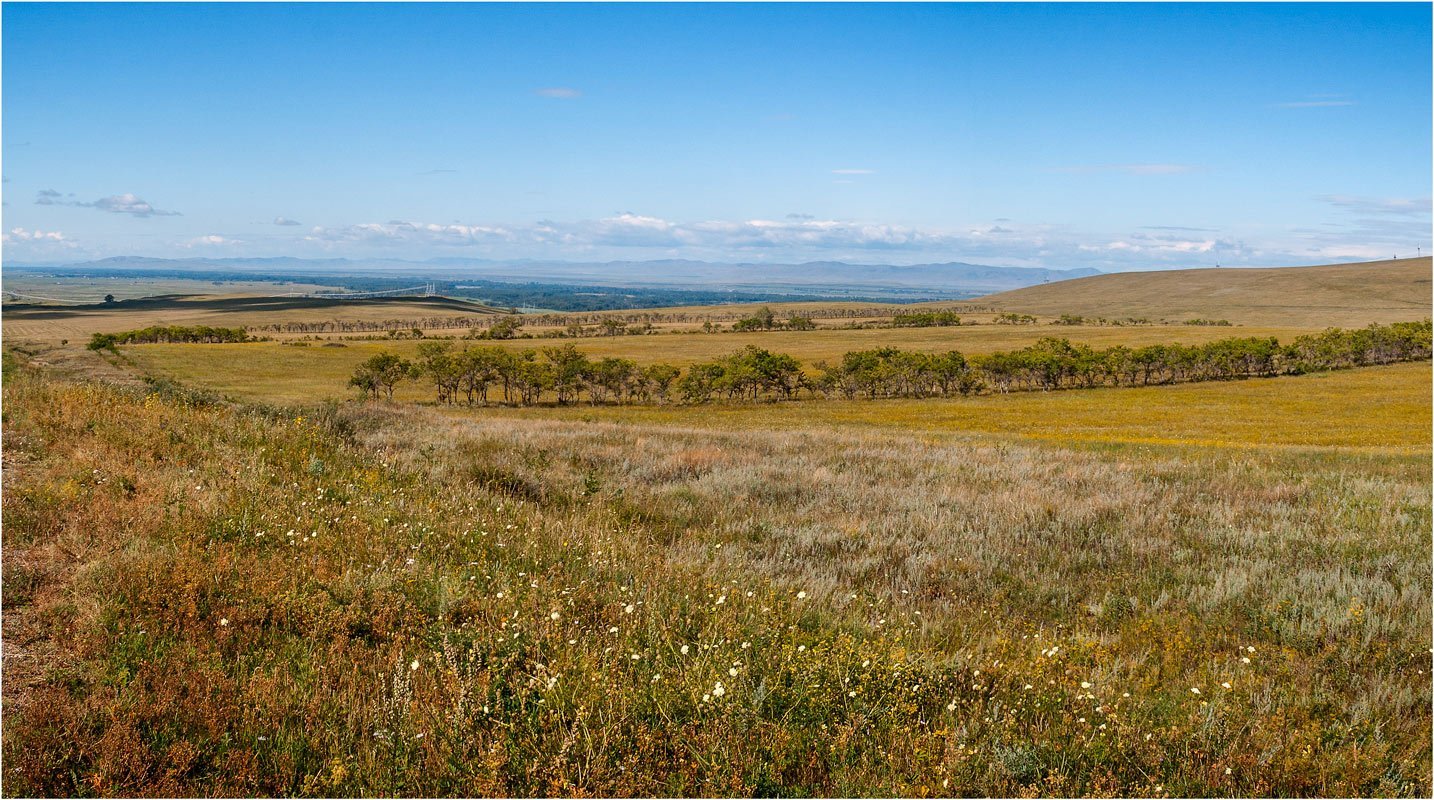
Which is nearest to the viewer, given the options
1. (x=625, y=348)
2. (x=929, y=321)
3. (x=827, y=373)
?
(x=827, y=373)

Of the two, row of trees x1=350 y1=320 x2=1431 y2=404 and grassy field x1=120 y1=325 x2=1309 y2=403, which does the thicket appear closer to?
grassy field x1=120 y1=325 x2=1309 y2=403

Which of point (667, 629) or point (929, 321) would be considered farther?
point (929, 321)

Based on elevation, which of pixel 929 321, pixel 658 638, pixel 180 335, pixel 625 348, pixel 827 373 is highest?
pixel 929 321

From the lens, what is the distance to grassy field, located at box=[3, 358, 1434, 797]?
4.17m

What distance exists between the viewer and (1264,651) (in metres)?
6.72

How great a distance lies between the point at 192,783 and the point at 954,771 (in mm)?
3855

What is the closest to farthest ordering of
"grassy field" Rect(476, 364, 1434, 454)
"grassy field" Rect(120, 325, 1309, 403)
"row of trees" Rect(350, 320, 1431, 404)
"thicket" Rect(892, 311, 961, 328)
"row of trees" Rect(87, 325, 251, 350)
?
"grassy field" Rect(476, 364, 1434, 454) → "row of trees" Rect(350, 320, 1431, 404) → "grassy field" Rect(120, 325, 1309, 403) → "row of trees" Rect(87, 325, 251, 350) → "thicket" Rect(892, 311, 961, 328)

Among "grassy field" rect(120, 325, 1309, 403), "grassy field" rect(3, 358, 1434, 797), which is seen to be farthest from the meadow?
"grassy field" rect(120, 325, 1309, 403)

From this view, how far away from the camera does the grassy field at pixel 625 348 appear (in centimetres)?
8638

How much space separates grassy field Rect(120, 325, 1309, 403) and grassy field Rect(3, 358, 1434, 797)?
71949 millimetres

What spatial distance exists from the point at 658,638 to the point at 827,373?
7439 centimetres

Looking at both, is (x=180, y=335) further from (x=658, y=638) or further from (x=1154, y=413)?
(x=658, y=638)

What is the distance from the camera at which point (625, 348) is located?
12725 cm

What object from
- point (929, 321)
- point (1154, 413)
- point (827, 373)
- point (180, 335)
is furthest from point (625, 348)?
point (1154, 413)
